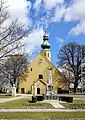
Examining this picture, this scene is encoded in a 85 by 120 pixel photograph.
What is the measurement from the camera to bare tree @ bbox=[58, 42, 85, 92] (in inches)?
2965

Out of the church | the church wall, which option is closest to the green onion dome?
the church

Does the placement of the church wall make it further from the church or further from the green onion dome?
the green onion dome

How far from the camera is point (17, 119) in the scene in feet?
58.5

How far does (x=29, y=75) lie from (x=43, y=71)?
168 inches

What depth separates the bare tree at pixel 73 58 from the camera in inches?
2965

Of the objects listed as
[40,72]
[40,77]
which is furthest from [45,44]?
[40,77]

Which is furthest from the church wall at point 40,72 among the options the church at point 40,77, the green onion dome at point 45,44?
the green onion dome at point 45,44

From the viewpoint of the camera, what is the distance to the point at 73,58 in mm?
76188

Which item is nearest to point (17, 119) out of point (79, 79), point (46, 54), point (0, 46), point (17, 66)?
point (0, 46)

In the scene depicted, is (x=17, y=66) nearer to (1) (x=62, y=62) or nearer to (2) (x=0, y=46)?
(1) (x=62, y=62)

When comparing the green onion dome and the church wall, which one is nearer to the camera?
the church wall

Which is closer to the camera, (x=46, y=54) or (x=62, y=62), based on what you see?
(x=62, y=62)

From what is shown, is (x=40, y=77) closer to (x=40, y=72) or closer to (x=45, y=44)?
(x=40, y=72)

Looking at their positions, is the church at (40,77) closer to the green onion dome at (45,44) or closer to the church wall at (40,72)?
the church wall at (40,72)
